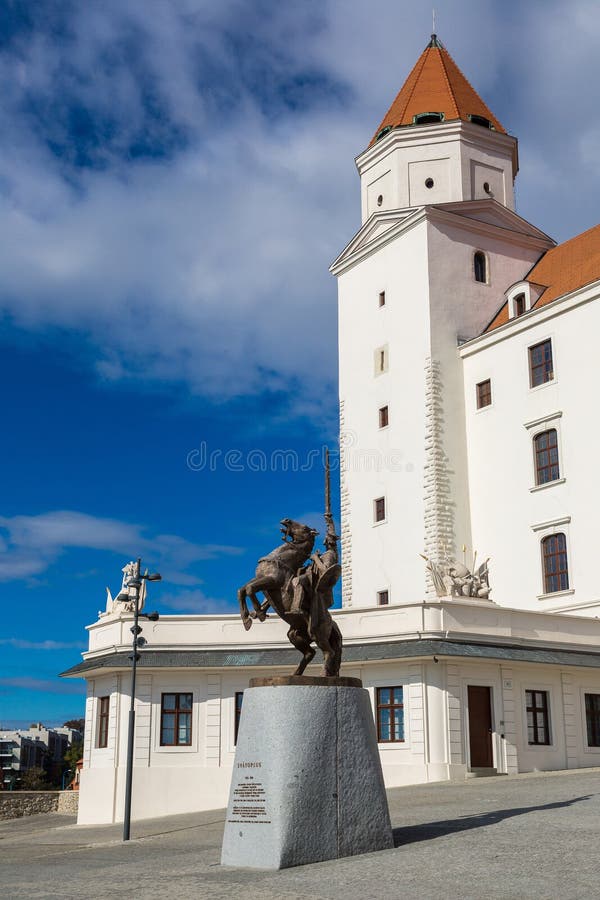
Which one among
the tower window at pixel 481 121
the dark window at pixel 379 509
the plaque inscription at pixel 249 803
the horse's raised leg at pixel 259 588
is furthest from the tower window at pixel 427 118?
the plaque inscription at pixel 249 803

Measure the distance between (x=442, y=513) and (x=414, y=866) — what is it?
27292mm

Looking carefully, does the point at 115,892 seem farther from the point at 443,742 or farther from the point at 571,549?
the point at 571,549

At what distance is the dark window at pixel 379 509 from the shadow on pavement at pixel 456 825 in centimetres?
2433

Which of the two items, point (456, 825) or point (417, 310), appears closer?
point (456, 825)

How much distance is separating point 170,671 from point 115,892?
18631 millimetres

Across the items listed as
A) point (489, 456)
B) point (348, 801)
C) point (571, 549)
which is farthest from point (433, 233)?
point (348, 801)

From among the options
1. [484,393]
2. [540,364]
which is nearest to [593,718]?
[540,364]

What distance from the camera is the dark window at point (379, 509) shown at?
135ft

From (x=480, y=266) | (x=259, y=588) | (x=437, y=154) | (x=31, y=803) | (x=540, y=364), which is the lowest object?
(x=31, y=803)

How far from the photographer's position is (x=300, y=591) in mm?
14266

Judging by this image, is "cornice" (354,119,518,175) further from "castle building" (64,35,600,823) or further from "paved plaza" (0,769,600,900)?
"paved plaza" (0,769,600,900)

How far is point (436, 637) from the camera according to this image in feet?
90.9

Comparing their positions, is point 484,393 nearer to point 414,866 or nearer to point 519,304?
point 519,304

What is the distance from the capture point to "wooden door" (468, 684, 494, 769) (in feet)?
91.0
